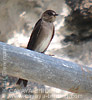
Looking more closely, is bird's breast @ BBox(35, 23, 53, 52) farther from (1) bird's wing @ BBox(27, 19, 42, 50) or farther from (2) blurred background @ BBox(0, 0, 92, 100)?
(2) blurred background @ BBox(0, 0, 92, 100)

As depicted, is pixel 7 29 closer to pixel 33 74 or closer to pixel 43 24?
pixel 43 24

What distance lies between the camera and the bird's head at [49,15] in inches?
76.8

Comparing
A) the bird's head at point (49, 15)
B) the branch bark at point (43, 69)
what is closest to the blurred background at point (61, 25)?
the bird's head at point (49, 15)

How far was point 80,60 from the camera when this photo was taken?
221 centimetres

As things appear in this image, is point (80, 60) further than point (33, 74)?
Yes

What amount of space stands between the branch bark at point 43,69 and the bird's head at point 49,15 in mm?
1000

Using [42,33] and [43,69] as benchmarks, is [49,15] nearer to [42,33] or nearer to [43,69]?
[42,33]

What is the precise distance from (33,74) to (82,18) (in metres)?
1.44

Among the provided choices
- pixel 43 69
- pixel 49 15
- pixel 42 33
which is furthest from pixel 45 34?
pixel 43 69

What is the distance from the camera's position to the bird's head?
1.95 meters

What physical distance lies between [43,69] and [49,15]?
1084 mm

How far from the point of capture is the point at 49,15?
1.96 meters

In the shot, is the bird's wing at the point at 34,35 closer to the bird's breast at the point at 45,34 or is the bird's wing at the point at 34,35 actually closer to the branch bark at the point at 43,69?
the bird's breast at the point at 45,34

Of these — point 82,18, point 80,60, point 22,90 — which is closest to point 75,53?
point 80,60
